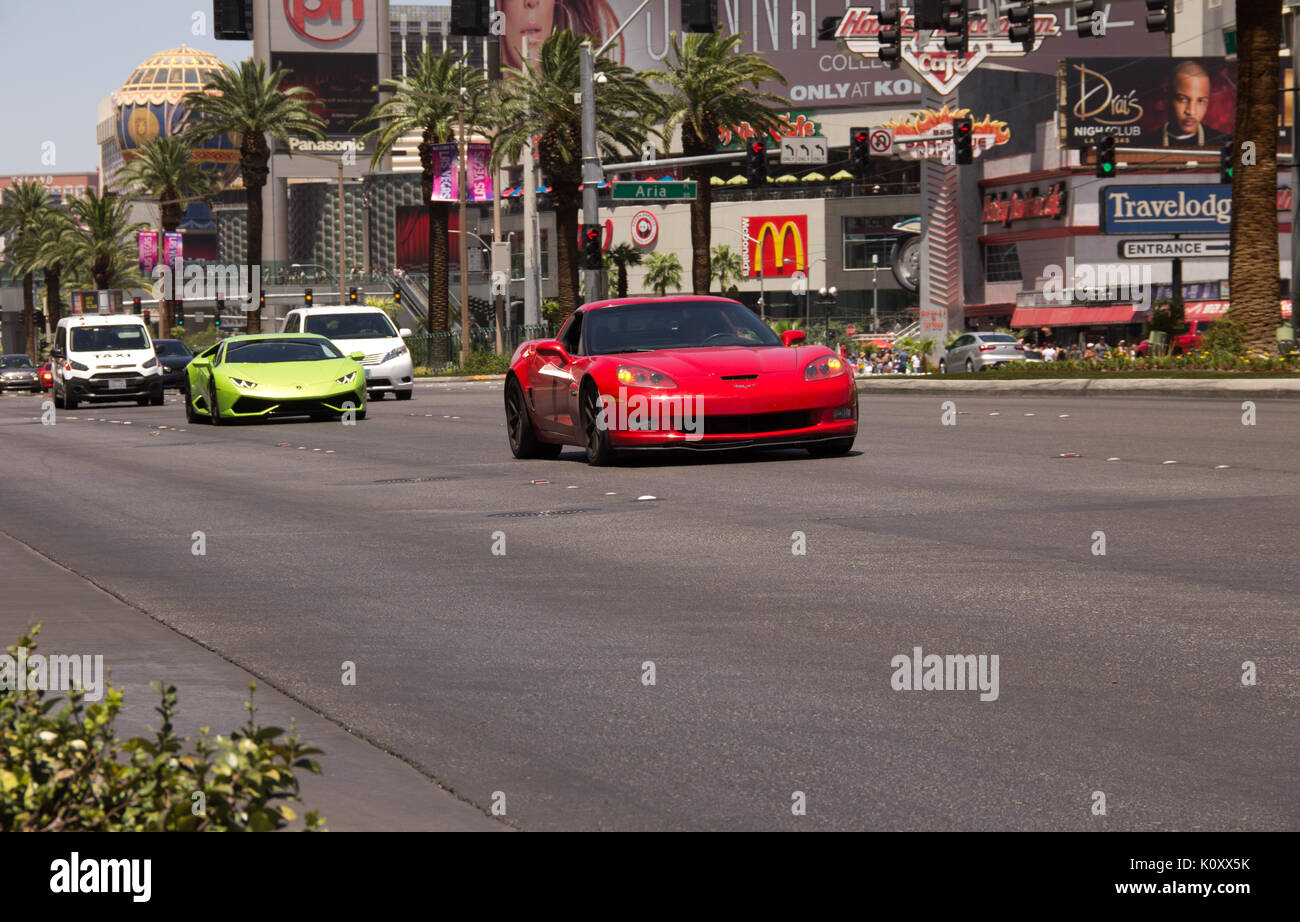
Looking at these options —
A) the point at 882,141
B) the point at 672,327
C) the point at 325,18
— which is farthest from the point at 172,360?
the point at 325,18

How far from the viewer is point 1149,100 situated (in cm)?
9838

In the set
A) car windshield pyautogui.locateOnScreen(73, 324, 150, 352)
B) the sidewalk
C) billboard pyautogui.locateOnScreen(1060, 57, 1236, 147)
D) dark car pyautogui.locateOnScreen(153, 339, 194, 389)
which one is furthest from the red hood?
billboard pyautogui.locateOnScreen(1060, 57, 1236, 147)

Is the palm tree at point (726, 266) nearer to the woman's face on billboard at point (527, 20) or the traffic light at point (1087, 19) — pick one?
the woman's face on billboard at point (527, 20)

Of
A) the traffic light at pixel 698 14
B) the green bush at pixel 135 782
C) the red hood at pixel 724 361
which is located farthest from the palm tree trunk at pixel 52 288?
the green bush at pixel 135 782

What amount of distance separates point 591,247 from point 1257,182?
1660 centimetres

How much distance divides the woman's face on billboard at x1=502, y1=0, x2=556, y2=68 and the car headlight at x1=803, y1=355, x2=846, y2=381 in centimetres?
12077

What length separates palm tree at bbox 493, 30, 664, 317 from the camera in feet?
202

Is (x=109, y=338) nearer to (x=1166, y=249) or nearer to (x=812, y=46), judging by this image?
(x=1166, y=249)

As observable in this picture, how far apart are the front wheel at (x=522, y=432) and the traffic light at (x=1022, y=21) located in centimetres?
1636

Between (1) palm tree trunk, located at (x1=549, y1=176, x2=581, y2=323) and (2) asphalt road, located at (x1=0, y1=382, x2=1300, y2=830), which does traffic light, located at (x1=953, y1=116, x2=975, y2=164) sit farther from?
(2) asphalt road, located at (x1=0, y1=382, x2=1300, y2=830)

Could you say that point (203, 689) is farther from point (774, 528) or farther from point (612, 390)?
point (612, 390)
